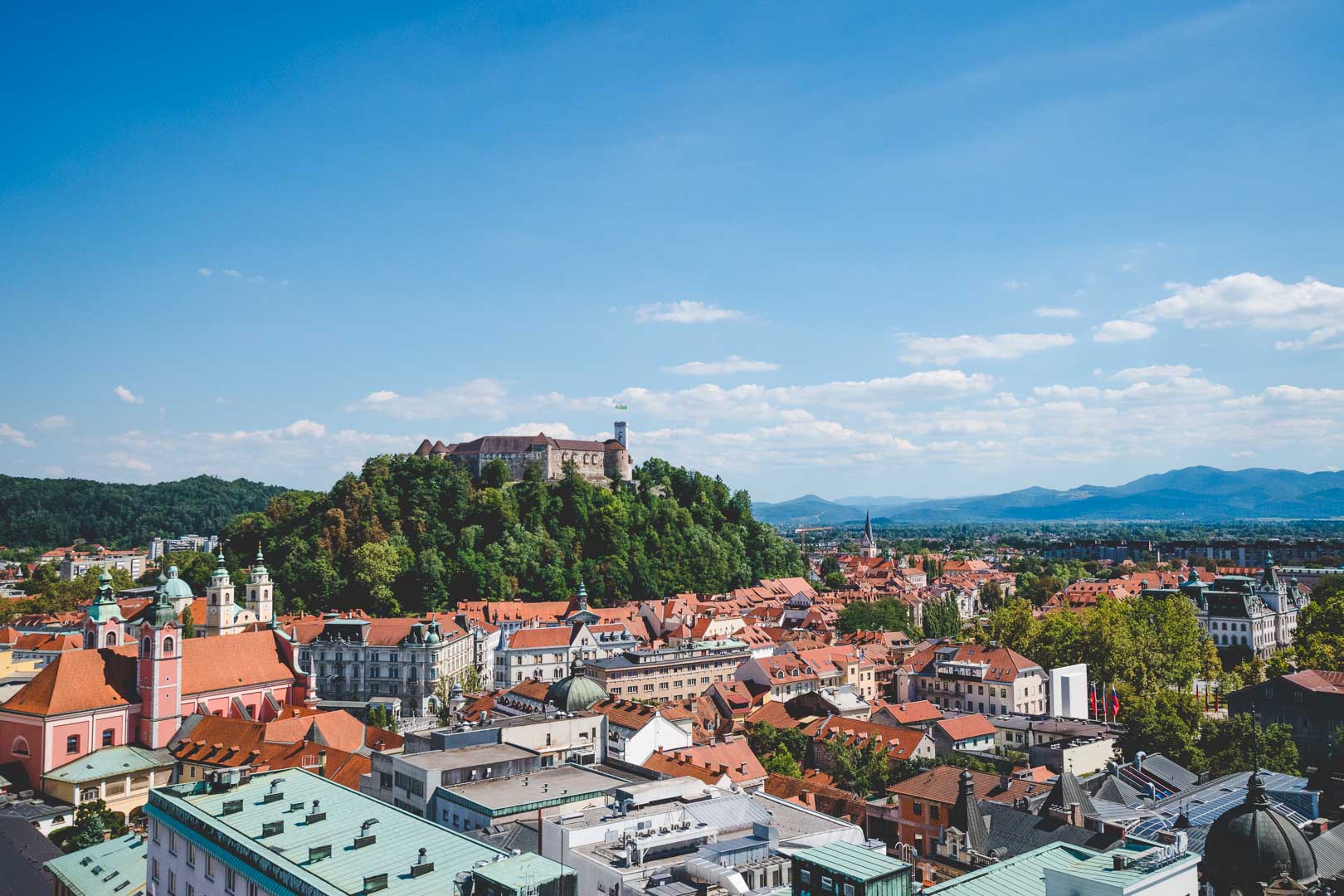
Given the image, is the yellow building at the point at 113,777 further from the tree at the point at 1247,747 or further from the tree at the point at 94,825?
the tree at the point at 1247,747

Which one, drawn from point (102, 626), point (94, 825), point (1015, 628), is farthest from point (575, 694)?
point (1015, 628)

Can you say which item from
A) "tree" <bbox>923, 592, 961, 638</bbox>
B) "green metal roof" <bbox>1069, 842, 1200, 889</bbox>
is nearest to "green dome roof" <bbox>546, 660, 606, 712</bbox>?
"green metal roof" <bbox>1069, 842, 1200, 889</bbox>

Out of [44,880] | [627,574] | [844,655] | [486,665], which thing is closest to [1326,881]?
[44,880]

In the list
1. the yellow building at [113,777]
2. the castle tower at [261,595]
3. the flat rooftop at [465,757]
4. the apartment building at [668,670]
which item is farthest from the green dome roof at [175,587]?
the flat rooftop at [465,757]

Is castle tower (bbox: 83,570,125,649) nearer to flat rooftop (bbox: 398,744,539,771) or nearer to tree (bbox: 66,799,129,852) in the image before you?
tree (bbox: 66,799,129,852)

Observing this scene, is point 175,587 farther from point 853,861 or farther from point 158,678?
A: point 853,861

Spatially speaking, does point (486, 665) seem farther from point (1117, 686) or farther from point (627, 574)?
point (1117, 686)
